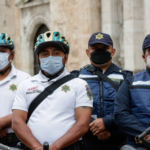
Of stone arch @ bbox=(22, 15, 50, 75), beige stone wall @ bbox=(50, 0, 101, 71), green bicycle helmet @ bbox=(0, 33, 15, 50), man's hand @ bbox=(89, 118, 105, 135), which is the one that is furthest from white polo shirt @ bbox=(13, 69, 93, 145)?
stone arch @ bbox=(22, 15, 50, 75)

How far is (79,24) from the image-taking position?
9711 millimetres

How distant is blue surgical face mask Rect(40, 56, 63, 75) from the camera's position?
3373mm

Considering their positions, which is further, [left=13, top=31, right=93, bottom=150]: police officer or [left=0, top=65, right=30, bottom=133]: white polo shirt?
[left=0, top=65, right=30, bottom=133]: white polo shirt

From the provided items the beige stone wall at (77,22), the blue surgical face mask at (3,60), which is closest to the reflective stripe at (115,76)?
the blue surgical face mask at (3,60)

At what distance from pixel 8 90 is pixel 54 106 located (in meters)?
0.99

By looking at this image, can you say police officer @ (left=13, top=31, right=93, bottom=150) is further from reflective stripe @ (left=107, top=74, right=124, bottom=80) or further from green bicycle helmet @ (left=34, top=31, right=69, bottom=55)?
reflective stripe @ (left=107, top=74, right=124, bottom=80)

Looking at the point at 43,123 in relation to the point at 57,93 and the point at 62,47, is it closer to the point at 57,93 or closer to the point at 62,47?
the point at 57,93

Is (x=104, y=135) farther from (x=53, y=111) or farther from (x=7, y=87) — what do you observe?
(x=7, y=87)

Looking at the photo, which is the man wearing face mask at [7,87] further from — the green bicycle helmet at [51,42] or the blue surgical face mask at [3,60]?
the green bicycle helmet at [51,42]

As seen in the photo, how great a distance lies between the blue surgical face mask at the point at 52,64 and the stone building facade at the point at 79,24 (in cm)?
457

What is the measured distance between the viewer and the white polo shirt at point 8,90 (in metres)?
3.91

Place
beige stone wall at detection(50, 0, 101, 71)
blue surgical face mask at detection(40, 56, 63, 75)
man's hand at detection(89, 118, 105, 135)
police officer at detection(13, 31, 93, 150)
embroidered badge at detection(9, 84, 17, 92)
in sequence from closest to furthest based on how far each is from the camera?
1. police officer at detection(13, 31, 93, 150)
2. blue surgical face mask at detection(40, 56, 63, 75)
3. man's hand at detection(89, 118, 105, 135)
4. embroidered badge at detection(9, 84, 17, 92)
5. beige stone wall at detection(50, 0, 101, 71)

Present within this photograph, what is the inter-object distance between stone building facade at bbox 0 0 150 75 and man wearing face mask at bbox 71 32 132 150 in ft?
11.9

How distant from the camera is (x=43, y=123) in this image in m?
3.12
